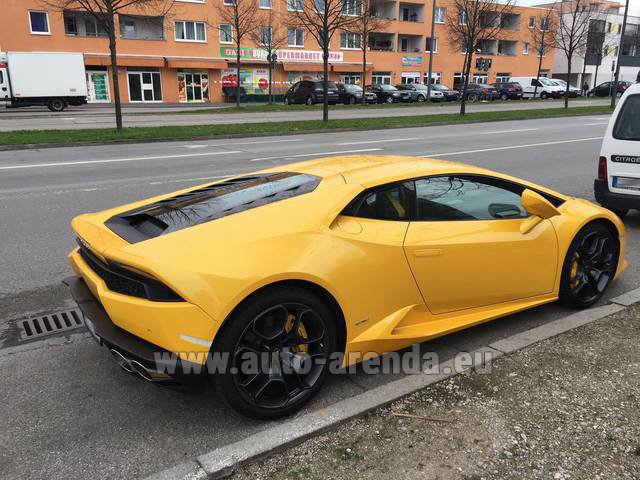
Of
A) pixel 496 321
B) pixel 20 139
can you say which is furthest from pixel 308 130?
pixel 496 321

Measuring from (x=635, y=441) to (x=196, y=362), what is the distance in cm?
219

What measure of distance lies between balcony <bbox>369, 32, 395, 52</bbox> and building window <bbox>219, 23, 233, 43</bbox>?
15705mm

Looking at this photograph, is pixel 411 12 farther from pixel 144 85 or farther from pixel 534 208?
pixel 534 208

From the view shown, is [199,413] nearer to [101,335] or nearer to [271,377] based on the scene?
[271,377]

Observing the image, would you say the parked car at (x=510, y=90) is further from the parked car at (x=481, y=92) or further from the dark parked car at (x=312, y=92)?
the dark parked car at (x=312, y=92)

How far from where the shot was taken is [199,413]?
3053 mm

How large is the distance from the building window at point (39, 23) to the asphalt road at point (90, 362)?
33332mm

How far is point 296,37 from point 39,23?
20.8m

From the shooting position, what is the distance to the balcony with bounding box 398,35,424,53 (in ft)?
190

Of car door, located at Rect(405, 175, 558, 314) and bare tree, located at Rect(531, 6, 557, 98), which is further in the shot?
bare tree, located at Rect(531, 6, 557, 98)

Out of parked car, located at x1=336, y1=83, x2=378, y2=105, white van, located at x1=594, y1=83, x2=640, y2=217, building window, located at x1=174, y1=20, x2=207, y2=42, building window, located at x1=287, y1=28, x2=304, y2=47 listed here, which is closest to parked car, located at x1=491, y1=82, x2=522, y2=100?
parked car, located at x1=336, y1=83, x2=378, y2=105

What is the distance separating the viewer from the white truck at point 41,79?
105 ft

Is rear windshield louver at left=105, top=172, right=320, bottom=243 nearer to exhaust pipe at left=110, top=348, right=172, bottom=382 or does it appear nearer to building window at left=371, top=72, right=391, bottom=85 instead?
exhaust pipe at left=110, top=348, right=172, bottom=382

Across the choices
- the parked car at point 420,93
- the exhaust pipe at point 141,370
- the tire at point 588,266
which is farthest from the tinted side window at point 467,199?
the parked car at point 420,93
